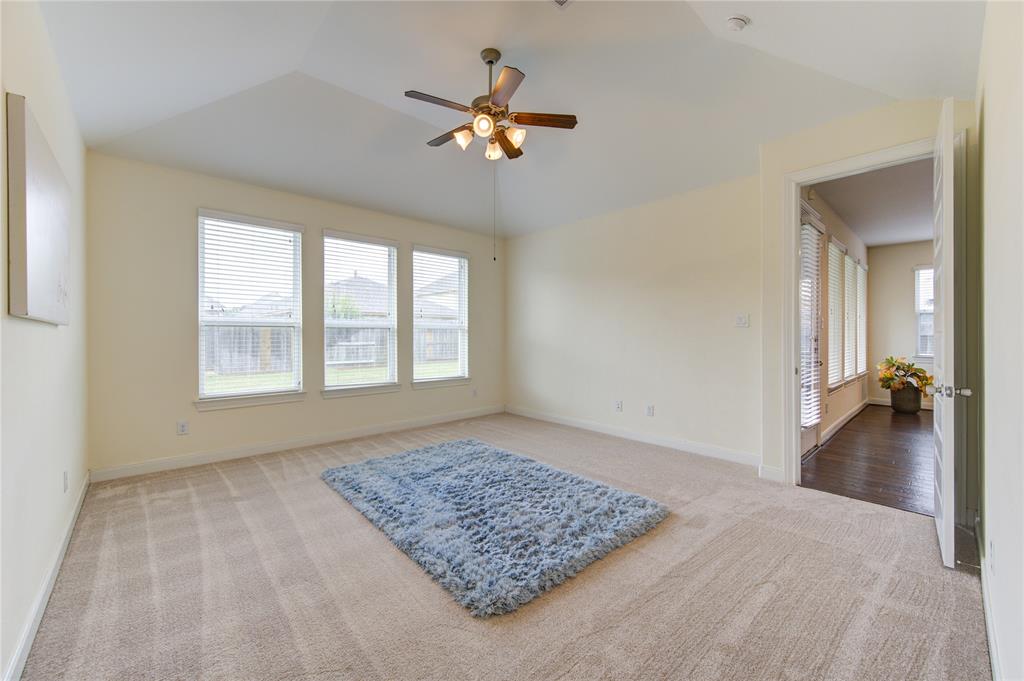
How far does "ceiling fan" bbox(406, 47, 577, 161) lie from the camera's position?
2561mm

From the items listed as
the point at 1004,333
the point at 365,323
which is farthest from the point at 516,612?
the point at 365,323

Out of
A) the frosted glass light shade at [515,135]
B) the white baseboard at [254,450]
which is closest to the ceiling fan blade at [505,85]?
the frosted glass light shade at [515,135]

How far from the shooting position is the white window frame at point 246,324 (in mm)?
3789

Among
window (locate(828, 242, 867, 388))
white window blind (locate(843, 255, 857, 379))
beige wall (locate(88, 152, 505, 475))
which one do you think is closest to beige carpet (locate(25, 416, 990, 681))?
beige wall (locate(88, 152, 505, 475))

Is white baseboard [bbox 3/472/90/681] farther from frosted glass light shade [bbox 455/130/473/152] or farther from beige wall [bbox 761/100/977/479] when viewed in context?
beige wall [bbox 761/100/977/479]

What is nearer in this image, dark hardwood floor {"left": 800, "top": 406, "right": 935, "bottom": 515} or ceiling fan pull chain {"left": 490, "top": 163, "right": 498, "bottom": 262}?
dark hardwood floor {"left": 800, "top": 406, "right": 935, "bottom": 515}

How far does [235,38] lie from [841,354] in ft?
21.7

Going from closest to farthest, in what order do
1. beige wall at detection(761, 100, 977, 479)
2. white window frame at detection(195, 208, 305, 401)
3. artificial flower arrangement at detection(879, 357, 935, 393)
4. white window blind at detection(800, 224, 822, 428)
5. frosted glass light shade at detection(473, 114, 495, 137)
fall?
frosted glass light shade at detection(473, 114, 495, 137) < beige wall at detection(761, 100, 977, 479) < white window frame at detection(195, 208, 305, 401) < white window blind at detection(800, 224, 822, 428) < artificial flower arrangement at detection(879, 357, 935, 393)

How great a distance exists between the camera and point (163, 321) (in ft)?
11.9

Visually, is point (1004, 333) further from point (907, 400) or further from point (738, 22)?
point (907, 400)

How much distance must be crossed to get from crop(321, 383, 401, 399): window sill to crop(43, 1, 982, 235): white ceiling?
2.04m

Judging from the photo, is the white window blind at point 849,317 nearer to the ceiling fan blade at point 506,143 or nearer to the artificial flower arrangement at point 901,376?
the artificial flower arrangement at point 901,376

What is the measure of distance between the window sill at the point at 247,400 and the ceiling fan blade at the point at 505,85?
3346mm

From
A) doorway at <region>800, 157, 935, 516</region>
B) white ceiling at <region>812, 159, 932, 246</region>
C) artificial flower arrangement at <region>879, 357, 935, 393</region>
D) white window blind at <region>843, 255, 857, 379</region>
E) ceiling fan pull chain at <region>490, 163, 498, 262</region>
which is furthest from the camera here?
artificial flower arrangement at <region>879, 357, 935, 393</region>
